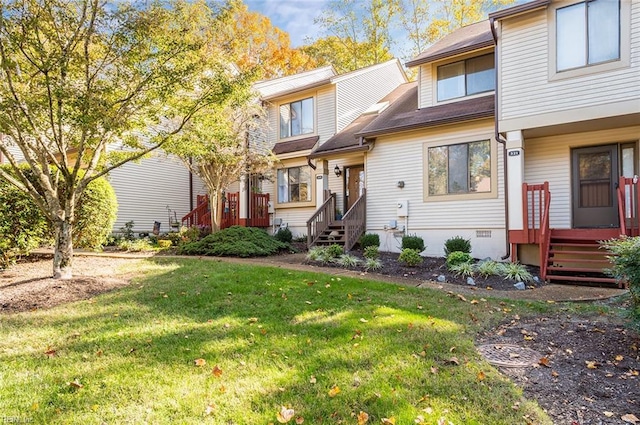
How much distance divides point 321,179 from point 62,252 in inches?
334

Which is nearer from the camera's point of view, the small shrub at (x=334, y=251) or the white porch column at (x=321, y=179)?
the small shrub at (x=334, y=251)

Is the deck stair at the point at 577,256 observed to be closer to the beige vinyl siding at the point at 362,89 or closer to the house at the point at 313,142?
the house at the point at 313,142

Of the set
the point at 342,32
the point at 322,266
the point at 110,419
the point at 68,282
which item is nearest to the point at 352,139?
the point at 322,266

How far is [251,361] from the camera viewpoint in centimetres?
348

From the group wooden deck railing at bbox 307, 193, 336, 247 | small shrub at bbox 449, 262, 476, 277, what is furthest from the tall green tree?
small shrub at bbox 449, 262, 476, 277

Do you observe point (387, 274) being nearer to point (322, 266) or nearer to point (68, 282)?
point (322, 266)

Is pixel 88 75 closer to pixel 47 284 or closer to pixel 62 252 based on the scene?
pixel 62 252

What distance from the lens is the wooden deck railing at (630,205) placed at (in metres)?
7.36

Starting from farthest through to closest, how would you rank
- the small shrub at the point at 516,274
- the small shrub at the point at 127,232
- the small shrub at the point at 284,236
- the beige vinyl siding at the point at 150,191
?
the beige vinyl siding at the point at 150,191 < the small shrub at the point at 127,232 < the small shrub at the point at 284,236 < the small shrub at the point at 516,274

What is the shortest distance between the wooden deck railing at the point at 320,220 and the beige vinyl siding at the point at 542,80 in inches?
231

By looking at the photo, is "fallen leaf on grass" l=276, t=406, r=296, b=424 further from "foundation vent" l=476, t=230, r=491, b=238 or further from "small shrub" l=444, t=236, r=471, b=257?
"foundation vent" l=476, t=230, r=491, b=238

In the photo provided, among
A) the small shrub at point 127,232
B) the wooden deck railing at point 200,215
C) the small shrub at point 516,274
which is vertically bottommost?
the small shrub at point 516,274

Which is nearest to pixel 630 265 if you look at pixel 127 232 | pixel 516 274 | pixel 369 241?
pixel 516 274

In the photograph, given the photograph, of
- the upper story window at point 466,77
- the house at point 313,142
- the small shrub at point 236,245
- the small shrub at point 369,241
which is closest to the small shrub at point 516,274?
the small shrub at point 369,241
